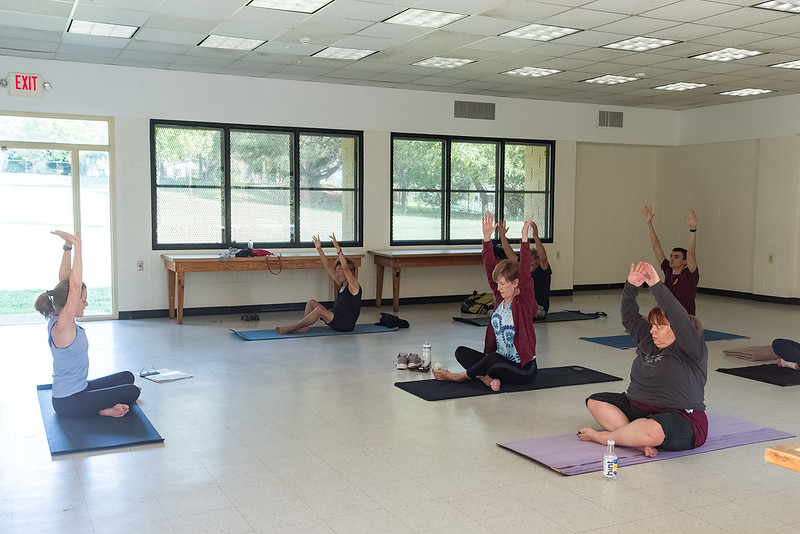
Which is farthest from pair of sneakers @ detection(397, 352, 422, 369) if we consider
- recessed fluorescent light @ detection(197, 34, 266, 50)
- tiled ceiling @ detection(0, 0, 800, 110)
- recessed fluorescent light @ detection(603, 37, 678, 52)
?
recessed fluorescent light @ detection(603, 37, 678, 52)

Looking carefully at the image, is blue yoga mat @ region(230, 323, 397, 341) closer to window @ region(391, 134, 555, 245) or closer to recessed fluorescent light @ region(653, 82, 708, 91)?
window @ region(391, 134, 555, 245)

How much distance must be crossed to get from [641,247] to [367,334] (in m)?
6.75

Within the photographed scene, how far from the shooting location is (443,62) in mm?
8742

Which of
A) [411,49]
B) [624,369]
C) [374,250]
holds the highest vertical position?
[411,49]

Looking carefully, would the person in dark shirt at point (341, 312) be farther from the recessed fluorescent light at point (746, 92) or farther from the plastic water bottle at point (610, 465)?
the recessed fluorescent light at point (746, 92)

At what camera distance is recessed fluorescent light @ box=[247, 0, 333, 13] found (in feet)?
20.6

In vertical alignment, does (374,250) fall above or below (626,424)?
above

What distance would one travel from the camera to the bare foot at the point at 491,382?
5.63 m

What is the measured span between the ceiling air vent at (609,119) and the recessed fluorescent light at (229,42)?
626 centimetres

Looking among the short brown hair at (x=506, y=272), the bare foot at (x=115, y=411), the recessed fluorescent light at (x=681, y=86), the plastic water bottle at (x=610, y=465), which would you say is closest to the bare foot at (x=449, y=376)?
the short brown hair at (x=506, y=272)

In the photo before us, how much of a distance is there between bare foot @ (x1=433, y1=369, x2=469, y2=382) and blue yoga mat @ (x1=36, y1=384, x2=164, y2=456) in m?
2.22

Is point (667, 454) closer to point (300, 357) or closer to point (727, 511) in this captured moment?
point (727, 511)

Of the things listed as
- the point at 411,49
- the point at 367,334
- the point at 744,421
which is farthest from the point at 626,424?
the point at 411,49

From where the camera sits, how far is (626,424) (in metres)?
4.35
